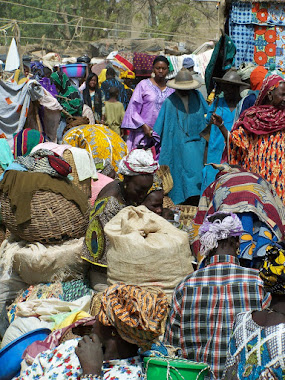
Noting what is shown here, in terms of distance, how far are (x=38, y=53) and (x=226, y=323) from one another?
1028 inches

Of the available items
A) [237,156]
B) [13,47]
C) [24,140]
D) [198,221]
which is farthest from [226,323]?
[13,47]

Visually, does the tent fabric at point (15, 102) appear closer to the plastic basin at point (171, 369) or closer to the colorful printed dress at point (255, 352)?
the plastic basin at point (171, 369)

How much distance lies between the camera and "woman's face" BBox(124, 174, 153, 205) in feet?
15.1

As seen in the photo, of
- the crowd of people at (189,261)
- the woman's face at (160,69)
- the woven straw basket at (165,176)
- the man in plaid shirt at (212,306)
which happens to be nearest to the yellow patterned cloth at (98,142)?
the crowd of people at (189,261)

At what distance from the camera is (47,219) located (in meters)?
4.83

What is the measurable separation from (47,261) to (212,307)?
1861mm

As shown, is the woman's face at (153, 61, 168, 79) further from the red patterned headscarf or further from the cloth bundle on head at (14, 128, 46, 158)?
the red patterned headscarf

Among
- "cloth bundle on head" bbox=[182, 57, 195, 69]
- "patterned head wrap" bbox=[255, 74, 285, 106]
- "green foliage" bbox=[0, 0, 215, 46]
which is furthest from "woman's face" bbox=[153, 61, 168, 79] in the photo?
"green foliage" bbox=[0, 0, 215, 46]

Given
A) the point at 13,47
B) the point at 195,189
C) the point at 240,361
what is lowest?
the point at 195,189

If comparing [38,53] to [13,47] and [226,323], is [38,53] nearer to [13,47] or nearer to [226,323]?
[13,47]

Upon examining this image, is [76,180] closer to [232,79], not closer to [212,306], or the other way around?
[212,306]

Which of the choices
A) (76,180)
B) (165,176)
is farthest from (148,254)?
(165,176)

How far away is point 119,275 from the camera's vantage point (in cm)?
404

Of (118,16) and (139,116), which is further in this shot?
(118,16)
